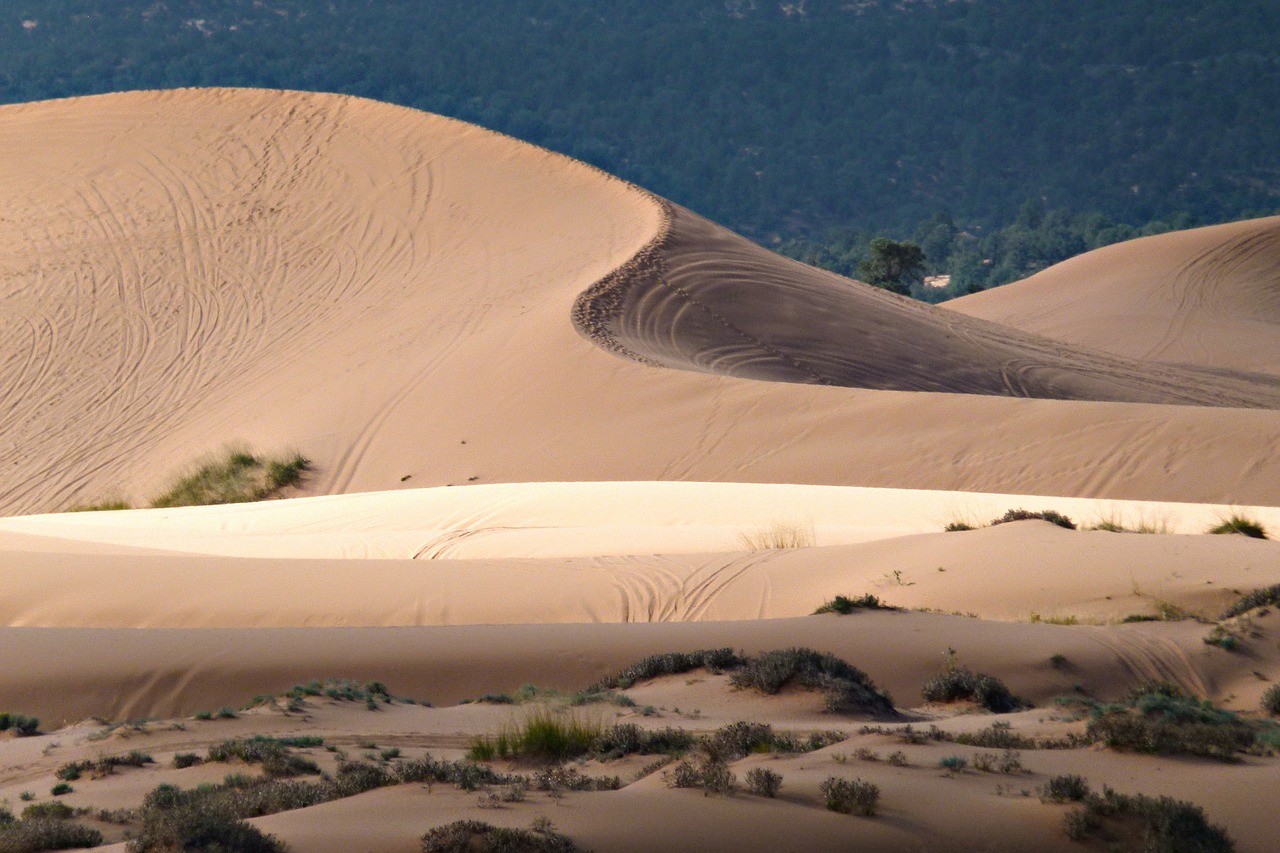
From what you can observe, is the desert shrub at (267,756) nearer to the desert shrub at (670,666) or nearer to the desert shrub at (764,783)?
the desert shrub at (764,783)

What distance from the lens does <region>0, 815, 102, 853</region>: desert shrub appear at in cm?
441

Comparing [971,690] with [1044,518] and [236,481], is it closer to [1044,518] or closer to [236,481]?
[1044,518]

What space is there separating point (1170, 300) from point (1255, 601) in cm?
4229

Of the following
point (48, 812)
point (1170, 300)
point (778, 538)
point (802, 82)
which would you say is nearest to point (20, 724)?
point (48, 812)

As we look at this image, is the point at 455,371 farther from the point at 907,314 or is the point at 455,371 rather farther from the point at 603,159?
the point at 603,159

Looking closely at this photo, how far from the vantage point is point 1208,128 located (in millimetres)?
131250

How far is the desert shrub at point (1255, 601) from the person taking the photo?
28.5 feet

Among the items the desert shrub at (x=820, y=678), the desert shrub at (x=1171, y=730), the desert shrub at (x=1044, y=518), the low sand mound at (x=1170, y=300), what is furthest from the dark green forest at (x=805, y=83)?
the desert shrub at (x=1171, y=730)

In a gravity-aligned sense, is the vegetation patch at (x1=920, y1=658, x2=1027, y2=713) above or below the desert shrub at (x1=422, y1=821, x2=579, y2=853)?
above

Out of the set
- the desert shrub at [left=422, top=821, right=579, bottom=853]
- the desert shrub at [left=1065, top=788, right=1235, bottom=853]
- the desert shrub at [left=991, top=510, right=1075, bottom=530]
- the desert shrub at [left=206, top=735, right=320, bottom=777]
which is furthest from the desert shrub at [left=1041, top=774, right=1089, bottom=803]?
the desert shrub at [left=991, top=510, right=1075, bottom=530]

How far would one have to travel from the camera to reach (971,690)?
24.5 feet

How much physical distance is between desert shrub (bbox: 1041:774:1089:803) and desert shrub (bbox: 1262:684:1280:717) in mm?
2752

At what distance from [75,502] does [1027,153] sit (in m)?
125

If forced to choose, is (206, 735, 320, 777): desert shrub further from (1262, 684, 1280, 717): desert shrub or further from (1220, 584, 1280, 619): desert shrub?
(1220, 584, 1280, 619): desert shrub
